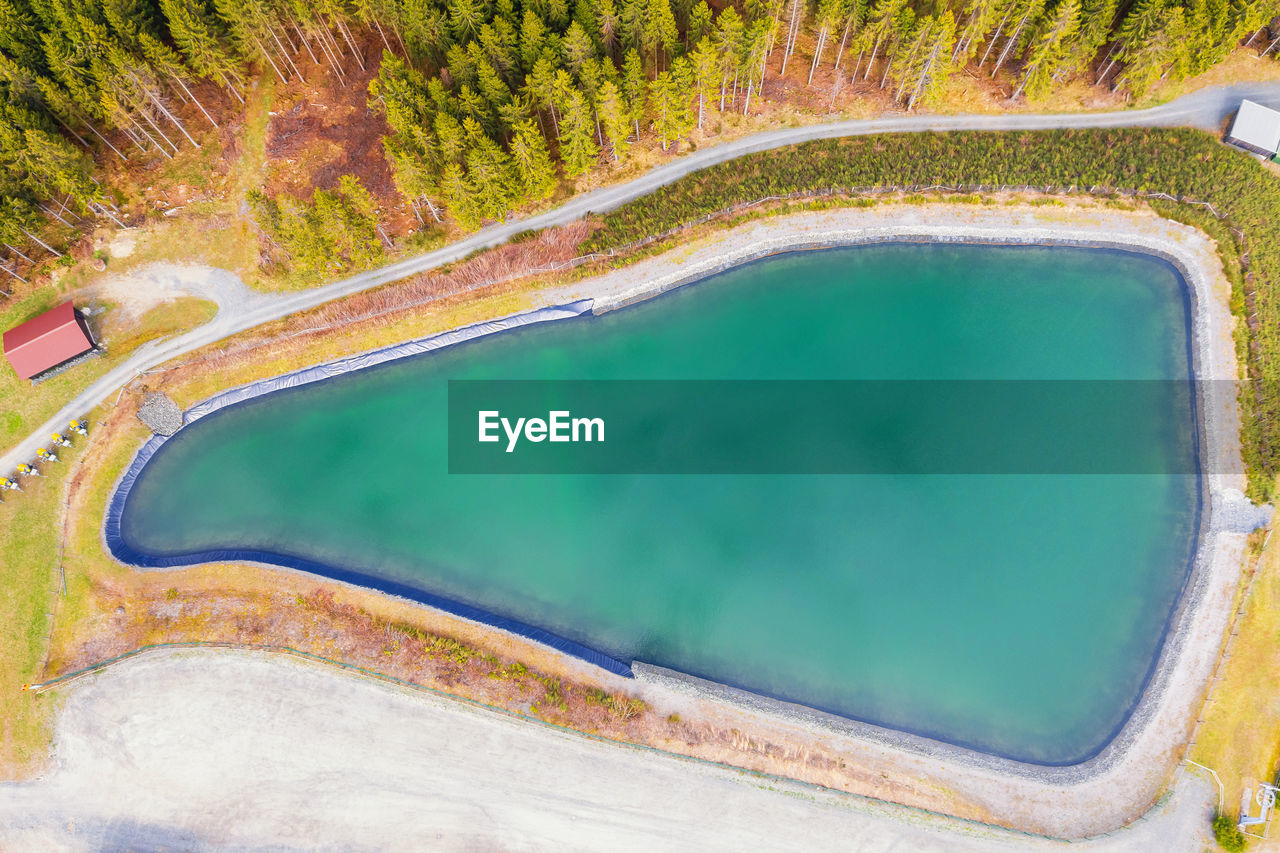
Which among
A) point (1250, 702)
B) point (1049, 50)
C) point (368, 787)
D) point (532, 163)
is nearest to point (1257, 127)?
point (1049, 50)

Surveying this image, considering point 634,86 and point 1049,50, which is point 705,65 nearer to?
point 634,86

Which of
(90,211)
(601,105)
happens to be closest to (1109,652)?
(601,105)

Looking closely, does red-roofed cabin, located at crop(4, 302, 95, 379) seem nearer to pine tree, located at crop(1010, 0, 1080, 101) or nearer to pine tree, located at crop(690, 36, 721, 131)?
pine tree, located at crop(690, 36, 721, 131)

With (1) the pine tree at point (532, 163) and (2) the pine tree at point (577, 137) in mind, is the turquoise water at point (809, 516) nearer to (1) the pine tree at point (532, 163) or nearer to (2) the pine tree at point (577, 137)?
(1) the pine tree at point (532, 163)

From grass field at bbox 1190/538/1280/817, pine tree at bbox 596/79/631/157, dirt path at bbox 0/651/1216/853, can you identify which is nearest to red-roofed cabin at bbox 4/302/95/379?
dirt path at bbox 0/651/1216/853

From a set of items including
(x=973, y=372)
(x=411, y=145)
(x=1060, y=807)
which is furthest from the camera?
(x=973, y=372)

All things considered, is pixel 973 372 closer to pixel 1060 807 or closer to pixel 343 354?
pixel 1060 807
